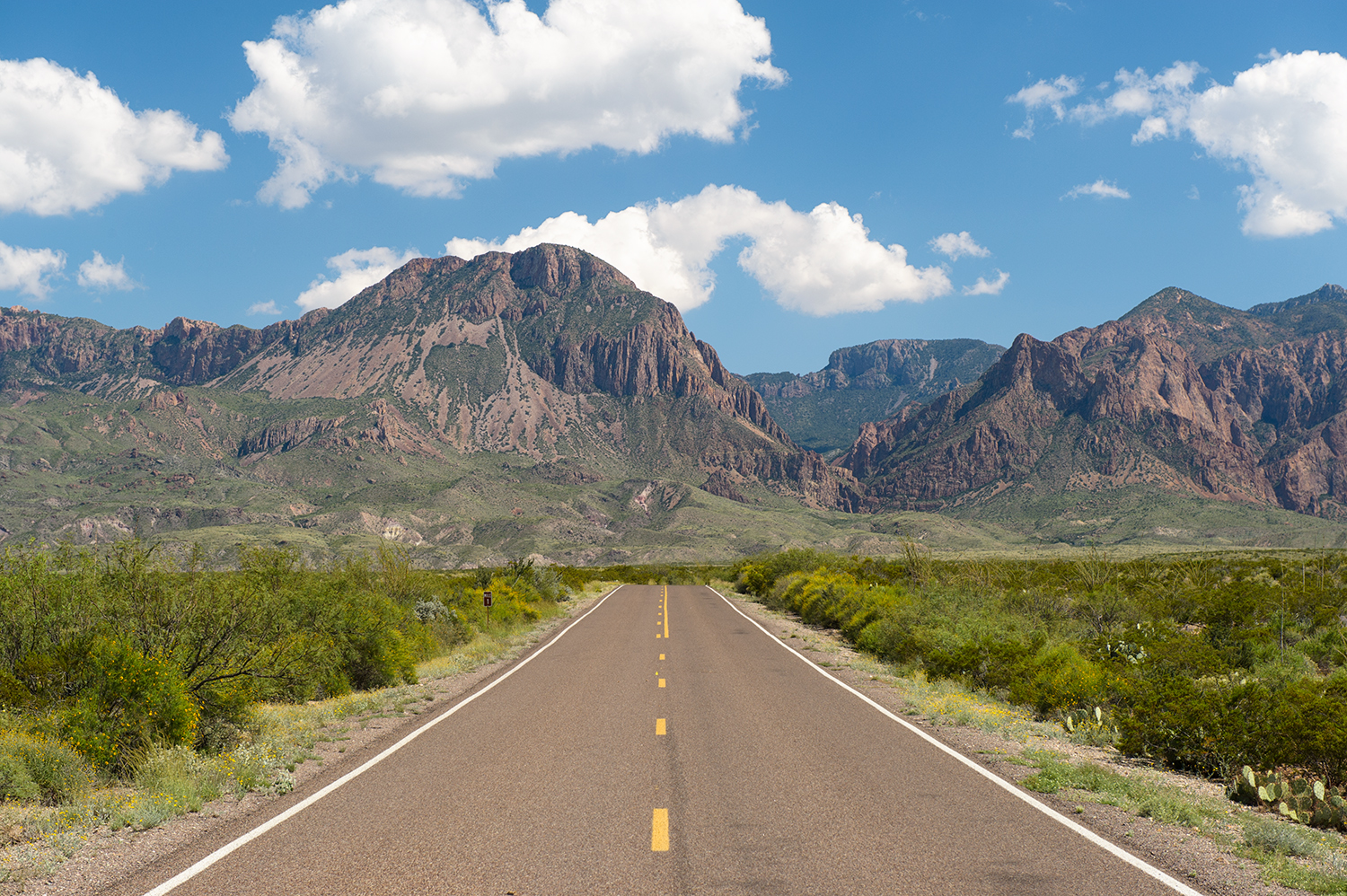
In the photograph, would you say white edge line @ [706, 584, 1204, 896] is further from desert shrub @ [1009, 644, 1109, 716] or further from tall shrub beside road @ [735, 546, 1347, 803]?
desert shrub @ [1009, 644, 1109, 716]

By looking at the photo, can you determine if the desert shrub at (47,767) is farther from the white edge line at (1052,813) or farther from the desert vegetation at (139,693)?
the white edge line at (1052,813)

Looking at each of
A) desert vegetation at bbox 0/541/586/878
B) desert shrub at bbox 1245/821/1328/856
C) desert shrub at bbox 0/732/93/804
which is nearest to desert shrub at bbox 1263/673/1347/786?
desert shrub at bbox 1245/821/1328/856

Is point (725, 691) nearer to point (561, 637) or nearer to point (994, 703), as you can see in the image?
point (994, 703)

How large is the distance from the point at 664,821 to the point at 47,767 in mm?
5739

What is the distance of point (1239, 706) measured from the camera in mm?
10086

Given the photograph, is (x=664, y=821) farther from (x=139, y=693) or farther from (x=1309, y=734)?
(x=1309, y=734)

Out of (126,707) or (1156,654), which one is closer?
(126,707)

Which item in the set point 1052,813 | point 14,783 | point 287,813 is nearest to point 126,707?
point 14,783

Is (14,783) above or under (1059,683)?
above

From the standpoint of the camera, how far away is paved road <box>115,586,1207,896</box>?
231 inches

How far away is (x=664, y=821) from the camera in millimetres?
7191

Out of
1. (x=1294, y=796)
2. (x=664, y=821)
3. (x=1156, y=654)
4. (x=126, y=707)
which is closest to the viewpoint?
(x=664, y=821)

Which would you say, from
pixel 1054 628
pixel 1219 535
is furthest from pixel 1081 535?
pixel 1054 628

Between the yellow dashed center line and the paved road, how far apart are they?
3cm
